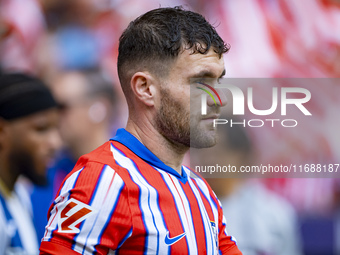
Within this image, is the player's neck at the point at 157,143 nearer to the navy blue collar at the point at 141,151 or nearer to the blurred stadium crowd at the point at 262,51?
the navy blue collar at the point at 141,151

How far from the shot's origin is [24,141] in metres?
2.74

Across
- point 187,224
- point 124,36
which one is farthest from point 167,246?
point 124,36

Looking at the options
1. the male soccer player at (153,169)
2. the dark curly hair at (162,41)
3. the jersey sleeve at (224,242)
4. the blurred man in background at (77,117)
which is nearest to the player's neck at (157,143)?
the male soccer player at (153,169)

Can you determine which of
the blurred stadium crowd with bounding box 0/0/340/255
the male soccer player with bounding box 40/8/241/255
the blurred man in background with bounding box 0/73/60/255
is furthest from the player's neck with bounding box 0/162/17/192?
the male soccer player with bounding box 40/8/241/255

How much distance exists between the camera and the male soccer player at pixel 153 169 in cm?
112

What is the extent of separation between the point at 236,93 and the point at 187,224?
5.68ft

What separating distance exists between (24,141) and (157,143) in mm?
1619

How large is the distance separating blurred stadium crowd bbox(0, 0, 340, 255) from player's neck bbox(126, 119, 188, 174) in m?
1.44

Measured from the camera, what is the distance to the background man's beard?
2713 mm

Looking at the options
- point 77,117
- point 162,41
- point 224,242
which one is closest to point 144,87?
point 162,41

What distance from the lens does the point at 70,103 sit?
Result: 2.78 metres

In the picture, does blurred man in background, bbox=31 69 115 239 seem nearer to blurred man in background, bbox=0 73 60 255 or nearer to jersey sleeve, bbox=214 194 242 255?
blurred man in background, bbox=0 73 60 255

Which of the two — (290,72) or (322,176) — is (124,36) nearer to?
(290,72)

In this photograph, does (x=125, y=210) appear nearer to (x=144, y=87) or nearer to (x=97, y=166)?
(x=97, y=166)
